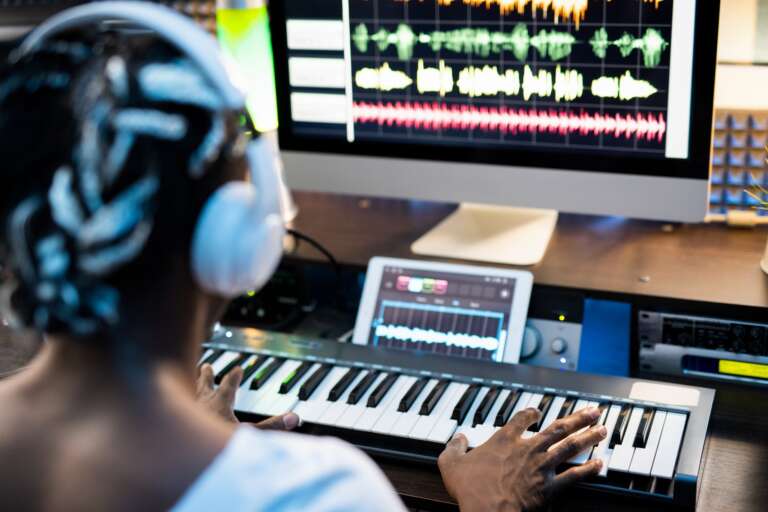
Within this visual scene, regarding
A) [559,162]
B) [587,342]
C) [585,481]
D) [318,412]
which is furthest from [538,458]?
[559,162]

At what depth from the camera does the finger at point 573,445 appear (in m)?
1.12

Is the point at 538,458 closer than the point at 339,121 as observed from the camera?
Yes

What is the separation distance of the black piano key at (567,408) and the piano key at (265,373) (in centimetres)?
42

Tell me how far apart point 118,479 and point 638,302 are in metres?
0.92

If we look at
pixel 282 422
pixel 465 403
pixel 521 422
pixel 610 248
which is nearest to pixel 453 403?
pixel 465 403

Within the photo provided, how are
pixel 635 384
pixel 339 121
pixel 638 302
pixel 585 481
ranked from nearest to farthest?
pixel 585 481 < pixel 635 384 < pixel 638 302 < pixel 339 121

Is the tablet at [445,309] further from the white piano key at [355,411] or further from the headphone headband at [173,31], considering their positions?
the headphone headband at [173,31]

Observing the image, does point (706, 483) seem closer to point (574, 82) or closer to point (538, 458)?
point (538, 458)

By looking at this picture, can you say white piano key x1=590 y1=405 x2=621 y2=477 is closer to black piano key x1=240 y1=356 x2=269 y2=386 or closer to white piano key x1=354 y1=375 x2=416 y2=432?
white piano key x1=354 y1=375 x2=416 y2=432

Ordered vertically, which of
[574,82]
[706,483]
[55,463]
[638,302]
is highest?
[574,82]

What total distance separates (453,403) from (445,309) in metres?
0.21

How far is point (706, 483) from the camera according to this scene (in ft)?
3.73

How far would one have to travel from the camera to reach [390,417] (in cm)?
126

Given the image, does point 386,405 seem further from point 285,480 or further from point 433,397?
point 285,480
